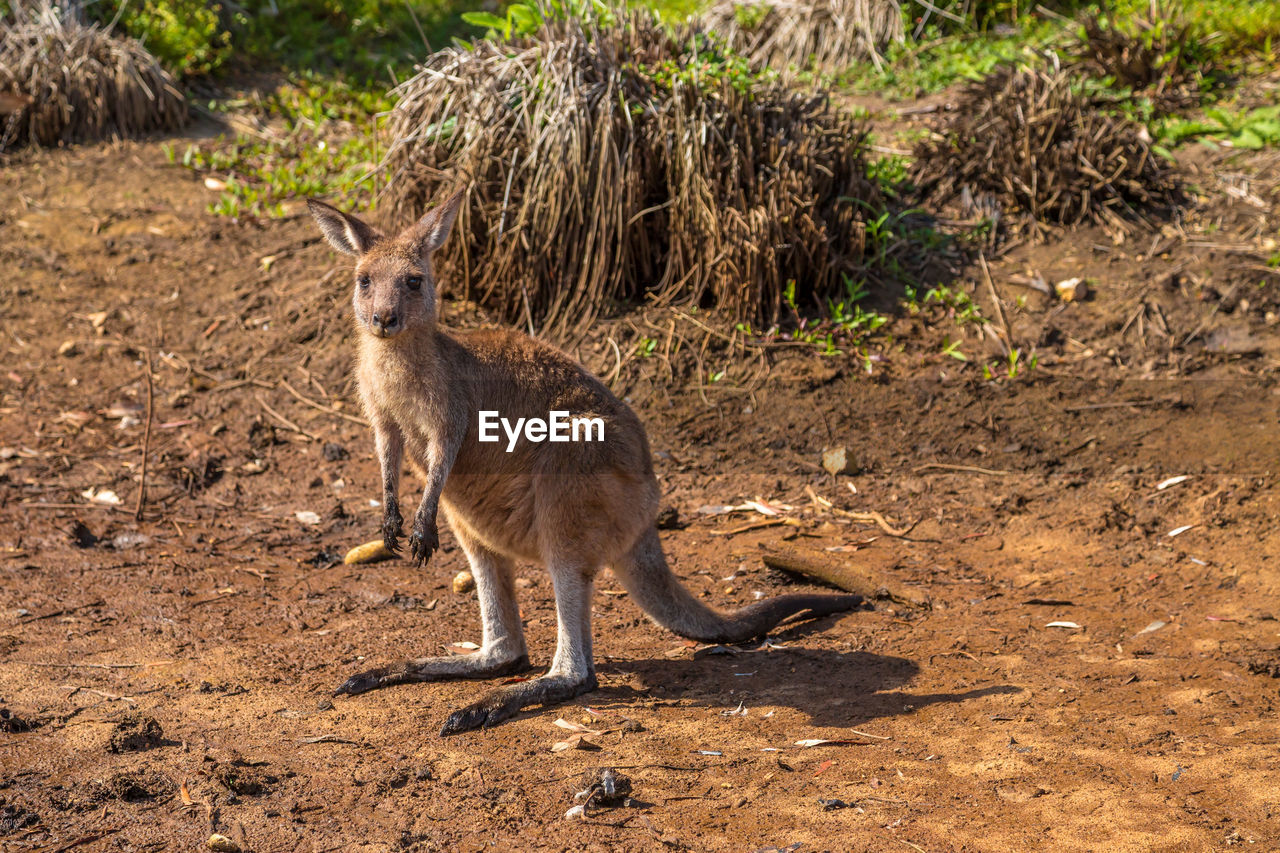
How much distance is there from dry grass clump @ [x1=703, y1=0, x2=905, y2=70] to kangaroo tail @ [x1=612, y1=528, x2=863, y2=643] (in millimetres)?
5815

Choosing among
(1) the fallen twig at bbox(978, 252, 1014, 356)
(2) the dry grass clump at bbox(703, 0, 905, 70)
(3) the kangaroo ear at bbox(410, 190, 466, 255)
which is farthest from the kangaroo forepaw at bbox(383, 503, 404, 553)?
(2) the dry grass clump at bbox(703, 0, 905, 70)

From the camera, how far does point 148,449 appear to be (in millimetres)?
6477

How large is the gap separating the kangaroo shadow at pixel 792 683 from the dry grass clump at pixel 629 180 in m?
2.80

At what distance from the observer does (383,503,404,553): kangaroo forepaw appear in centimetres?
414

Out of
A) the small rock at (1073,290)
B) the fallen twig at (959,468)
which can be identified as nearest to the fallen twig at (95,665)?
the fallen twig at (959,468)

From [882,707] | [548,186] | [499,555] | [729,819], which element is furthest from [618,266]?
[729,819]

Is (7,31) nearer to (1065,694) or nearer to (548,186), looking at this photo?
(548,186)

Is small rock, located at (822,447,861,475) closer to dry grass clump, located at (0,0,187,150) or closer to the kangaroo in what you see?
the kangaroo

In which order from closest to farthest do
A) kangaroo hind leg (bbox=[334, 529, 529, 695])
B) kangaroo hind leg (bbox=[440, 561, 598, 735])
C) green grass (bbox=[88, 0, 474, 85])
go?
1. kangaroo hind leg (bbox=[440, 561, 598, 735])
2. kangaroo hind leg (bbox=[334, 529, 529, 695])
3. green grass (bbox=[88, 0, 474, 85])

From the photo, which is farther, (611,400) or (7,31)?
(7,31)

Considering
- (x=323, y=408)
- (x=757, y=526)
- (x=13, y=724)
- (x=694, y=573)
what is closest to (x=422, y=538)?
(x=13, y=724)

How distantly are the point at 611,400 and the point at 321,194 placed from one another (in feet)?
15.3

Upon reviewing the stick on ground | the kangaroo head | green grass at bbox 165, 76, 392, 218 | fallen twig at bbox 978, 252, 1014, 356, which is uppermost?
green grass at bbox 165, 76, 392, 218

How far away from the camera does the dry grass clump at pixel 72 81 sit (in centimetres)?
874
